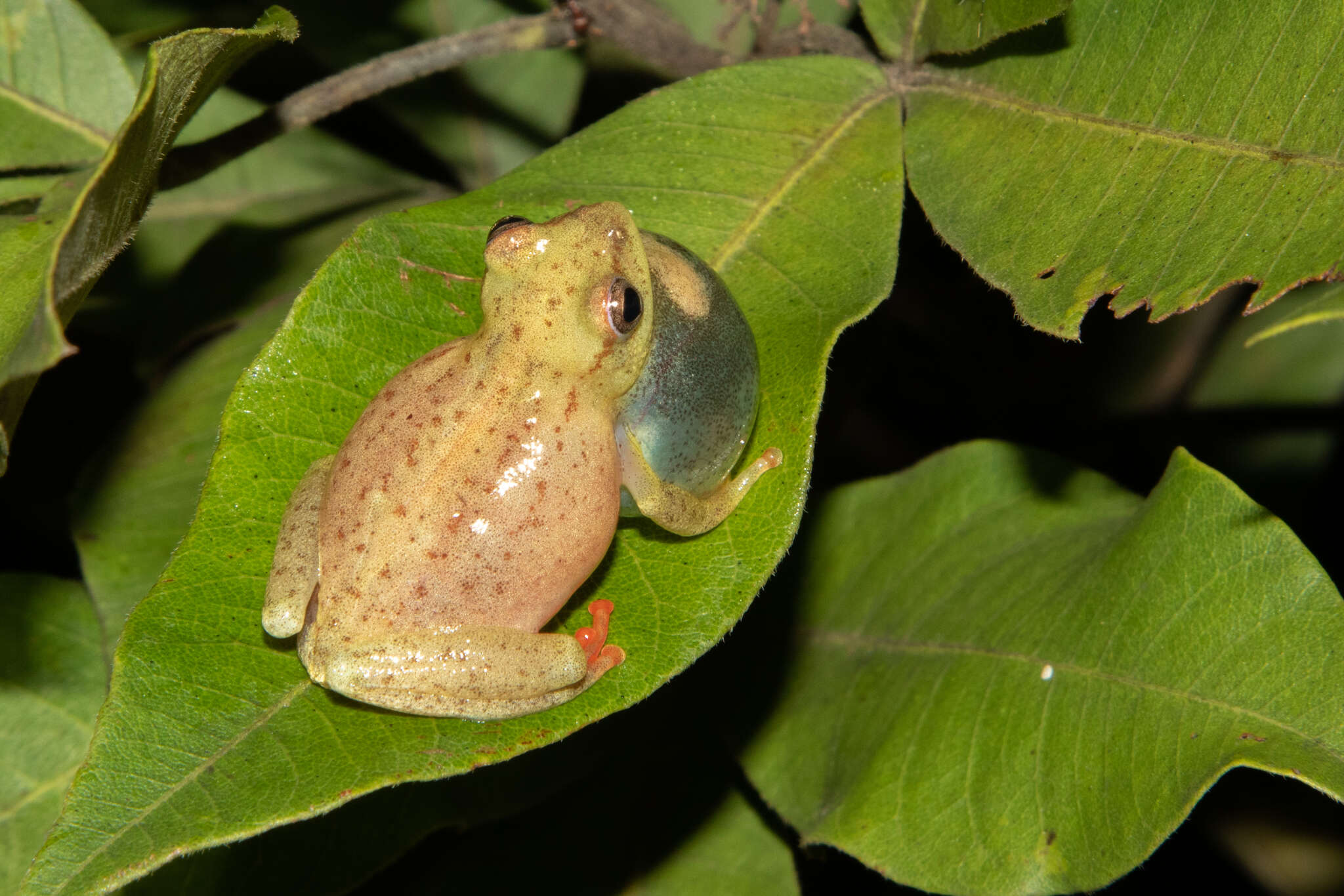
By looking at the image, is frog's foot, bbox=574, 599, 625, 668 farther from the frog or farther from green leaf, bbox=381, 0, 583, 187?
green leaf, bbox=381, 0, 583, 187

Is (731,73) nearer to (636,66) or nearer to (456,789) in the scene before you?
(636,66)

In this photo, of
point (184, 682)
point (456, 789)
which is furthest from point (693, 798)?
point (184, 682)

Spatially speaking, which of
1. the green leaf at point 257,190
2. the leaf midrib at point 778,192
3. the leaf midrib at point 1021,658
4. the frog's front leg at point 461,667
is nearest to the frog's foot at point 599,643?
the frog's front leg at point 461,667

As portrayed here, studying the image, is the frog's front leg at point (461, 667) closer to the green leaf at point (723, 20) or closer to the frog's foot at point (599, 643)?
the frog's foot at point (599, 643)

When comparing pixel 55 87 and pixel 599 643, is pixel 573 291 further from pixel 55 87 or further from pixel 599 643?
pixel 55 87

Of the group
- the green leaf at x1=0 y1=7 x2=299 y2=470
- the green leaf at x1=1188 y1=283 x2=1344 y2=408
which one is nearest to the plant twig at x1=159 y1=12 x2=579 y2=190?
the green leaf at x1=0 y1=7 x2=299 y2=470

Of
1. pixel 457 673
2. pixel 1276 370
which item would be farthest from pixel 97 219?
pixel 1276 370
